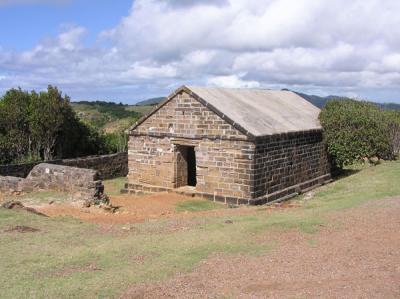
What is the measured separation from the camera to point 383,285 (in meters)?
7.46

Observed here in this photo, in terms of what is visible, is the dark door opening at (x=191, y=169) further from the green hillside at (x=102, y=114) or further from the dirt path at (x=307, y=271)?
the green hillside at (x=102, y=114)

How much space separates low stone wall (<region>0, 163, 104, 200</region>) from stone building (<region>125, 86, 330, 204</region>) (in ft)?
13.1

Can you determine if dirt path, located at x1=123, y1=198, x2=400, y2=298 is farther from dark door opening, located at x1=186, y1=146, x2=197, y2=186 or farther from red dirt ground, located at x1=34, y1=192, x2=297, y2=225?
dark door opening, located at x1=186, y1=146, x2=197, y2=186

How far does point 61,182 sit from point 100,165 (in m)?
7.92

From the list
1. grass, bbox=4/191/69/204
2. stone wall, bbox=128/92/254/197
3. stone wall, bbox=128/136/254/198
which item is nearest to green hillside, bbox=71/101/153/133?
stone wall, bbox=128/136/254/198

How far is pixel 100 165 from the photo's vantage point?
79.9 ft

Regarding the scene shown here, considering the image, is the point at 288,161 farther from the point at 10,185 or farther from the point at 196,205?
the point at 10,185

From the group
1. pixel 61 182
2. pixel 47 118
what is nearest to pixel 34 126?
pixel 47 118

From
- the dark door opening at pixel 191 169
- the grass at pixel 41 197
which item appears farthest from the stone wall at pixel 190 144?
the grass at pixel 41 197

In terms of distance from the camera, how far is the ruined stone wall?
56.6 ft

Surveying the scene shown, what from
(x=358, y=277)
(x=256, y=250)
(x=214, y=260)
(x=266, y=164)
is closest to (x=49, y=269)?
(x=214, y=260)

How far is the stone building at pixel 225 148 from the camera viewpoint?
674 inches

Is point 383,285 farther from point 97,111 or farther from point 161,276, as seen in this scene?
point 97,111

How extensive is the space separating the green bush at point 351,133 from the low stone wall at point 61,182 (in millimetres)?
11515
